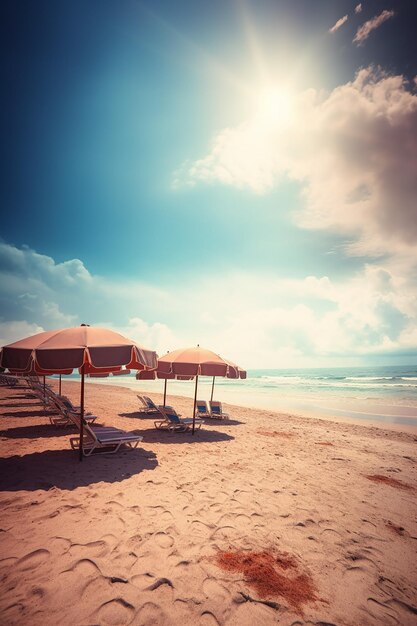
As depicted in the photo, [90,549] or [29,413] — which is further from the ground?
[90,549]

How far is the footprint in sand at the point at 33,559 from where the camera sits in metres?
2.97

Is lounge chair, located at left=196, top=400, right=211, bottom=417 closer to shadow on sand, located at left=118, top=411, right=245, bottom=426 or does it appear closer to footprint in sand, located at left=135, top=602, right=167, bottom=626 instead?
shadow on sand, located at left=118, top=411, right=245, bottom=426

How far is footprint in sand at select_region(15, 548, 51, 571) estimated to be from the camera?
9.73 feet

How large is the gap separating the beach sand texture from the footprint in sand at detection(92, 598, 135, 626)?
1 cm

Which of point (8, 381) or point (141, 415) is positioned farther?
point (8, 381)

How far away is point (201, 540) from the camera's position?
3.59m

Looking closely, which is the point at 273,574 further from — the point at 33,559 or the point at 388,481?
the point at 388,481

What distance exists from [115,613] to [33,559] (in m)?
1.22

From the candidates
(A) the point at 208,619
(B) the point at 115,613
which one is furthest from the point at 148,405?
(A) the point at 208,619

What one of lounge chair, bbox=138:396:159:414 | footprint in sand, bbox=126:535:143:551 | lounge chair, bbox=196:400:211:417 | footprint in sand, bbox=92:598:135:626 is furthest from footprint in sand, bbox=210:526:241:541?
lounge chair, bbox=196:400:211:417

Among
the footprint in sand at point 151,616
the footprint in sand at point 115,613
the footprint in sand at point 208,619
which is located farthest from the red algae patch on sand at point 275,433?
the footprint in sand at point 115,613

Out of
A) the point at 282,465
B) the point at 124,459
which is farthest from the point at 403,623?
the point at 124,459

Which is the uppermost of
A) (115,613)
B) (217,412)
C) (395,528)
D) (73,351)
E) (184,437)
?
(73,351)

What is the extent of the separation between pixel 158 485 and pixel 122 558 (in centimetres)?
199
